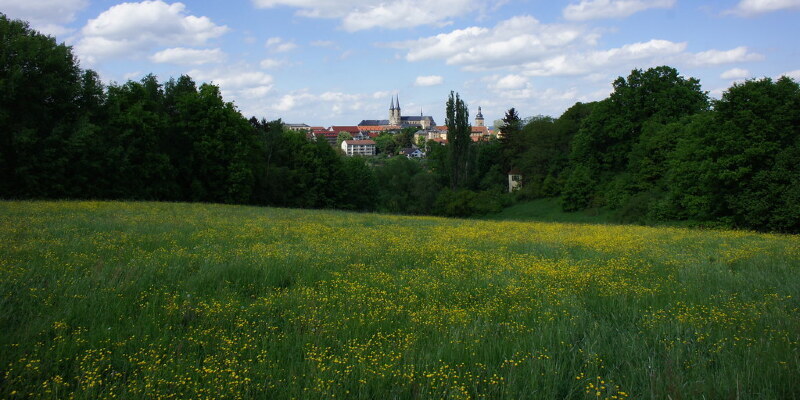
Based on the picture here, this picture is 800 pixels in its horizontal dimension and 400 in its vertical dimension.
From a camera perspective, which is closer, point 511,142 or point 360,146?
point 511,142

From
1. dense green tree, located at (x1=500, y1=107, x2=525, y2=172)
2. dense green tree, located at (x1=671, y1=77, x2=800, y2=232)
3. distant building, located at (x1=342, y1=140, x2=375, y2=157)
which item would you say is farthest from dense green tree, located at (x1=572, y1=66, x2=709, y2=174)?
distant building, located at (x1=342, y1=140, x2=375, y2=157)

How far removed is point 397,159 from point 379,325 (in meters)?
63.7

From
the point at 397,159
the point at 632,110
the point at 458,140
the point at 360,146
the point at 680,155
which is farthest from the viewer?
the point at 360,146

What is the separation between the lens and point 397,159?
68.5 metres

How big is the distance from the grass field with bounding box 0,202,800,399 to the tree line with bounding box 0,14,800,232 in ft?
70.4

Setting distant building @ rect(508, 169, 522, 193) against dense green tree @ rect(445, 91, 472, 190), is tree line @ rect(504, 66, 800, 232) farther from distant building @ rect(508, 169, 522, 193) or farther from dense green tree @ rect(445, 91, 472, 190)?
dense green tree @ rect(445, 91, 472, 190)

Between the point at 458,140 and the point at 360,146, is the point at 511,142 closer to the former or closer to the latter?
the point at 458,140

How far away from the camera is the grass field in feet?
12.4

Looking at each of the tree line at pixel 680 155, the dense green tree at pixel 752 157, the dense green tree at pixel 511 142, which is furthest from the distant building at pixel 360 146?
the dense green tree at pixel 752 157

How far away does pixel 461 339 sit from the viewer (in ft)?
15.6

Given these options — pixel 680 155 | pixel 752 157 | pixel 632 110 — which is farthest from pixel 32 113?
pixel 632 110

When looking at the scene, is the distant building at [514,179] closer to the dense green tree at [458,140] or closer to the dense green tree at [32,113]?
the dense green tree at [458,140]

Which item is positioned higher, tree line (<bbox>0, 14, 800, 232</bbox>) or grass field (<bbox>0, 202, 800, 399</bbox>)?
tree line (<bbox>0, 14, 800, 232</bbox>)

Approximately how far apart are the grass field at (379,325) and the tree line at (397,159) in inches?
845
